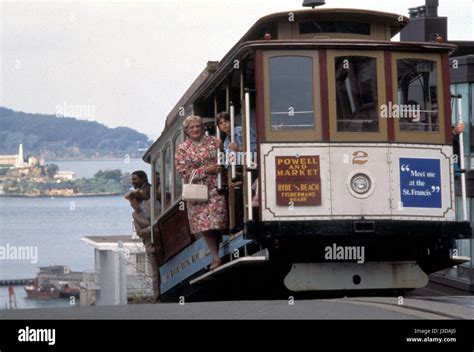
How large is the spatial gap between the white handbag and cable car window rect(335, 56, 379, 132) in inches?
65.2

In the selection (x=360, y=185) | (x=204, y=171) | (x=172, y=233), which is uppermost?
(x=204, y=171)

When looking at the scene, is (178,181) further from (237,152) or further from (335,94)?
(335,94)

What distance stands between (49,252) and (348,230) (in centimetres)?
305

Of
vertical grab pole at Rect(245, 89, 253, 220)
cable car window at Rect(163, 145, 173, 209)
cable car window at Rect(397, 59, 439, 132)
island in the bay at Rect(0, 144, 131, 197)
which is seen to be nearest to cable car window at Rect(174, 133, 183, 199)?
cable car window at Rect(163, 145, 173, 209)

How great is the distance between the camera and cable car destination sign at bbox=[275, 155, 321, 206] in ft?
40.0

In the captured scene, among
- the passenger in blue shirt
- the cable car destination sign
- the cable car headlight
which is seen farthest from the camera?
the passenger in blue shirt

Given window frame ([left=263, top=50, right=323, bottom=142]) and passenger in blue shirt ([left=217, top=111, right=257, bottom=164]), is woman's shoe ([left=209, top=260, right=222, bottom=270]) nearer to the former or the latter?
passenger in blue shirt ([left=217, top=111, right=257, bottom=164])

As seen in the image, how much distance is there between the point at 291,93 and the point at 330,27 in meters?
0.93

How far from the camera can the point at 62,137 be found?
12.9 meters

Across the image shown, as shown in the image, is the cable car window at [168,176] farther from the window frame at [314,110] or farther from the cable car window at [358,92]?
the cable car window at [358,92]

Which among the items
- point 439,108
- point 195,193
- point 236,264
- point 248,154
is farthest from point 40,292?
point 439,108

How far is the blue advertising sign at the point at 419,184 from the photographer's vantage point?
12.4m

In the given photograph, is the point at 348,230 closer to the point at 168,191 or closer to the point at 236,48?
the point at 236,48
